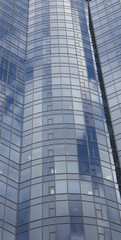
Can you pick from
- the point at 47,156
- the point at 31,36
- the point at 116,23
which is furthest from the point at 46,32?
the point at 47,156

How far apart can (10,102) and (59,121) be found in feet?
24.6

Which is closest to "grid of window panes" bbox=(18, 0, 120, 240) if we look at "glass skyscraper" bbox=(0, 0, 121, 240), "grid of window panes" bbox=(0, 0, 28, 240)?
"glass skyscraper" bbox=(0, 0, 121, 240)

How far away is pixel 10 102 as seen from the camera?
165ft

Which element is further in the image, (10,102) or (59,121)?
(10,102)

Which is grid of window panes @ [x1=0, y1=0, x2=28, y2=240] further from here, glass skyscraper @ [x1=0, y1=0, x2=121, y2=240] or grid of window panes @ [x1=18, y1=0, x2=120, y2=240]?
grid of window panes @ [x1=18, y1=0, x2=120, y2=240]

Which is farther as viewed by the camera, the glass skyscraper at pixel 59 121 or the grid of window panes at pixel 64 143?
the glass skyscraper at pixel 59 121

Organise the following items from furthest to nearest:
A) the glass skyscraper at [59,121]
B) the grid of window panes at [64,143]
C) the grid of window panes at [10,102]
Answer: the grid of window panes at [10,102] → the glass skyscraper at [59,121] → the grid of window panes at [64,143]

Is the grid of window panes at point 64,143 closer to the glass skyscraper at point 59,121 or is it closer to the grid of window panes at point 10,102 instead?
the glass skyscraper at point 59,121

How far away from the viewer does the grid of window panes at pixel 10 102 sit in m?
39.5

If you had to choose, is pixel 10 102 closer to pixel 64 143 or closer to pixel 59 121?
pixel 59 121

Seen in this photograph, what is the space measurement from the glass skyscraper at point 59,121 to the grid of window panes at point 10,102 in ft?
0.43

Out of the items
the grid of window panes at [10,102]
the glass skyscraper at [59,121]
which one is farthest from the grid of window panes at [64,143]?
the grid of window panes at [10,102]

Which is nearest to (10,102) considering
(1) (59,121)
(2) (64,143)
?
(1) (59,121)

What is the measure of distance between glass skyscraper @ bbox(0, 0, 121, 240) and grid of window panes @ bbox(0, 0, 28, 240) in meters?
0.13
